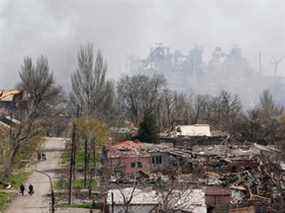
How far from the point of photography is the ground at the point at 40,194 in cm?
1722

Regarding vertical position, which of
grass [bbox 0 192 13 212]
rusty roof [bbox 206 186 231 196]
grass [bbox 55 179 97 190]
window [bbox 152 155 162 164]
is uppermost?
window [bbox 152 155 162 164]

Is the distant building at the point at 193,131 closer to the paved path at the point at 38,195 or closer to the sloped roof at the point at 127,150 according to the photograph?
the sloped roof at the point at 127,150

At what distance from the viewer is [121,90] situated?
45.2 meters

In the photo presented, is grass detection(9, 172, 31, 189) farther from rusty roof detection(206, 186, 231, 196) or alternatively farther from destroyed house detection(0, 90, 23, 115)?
destroyed house detection(0, 90, 23, 115)

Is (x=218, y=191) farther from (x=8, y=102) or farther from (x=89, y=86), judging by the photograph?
(x=8, y=102)

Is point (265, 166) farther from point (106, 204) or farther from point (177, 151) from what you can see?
point (177, 151)

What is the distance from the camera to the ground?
1722 centimetres

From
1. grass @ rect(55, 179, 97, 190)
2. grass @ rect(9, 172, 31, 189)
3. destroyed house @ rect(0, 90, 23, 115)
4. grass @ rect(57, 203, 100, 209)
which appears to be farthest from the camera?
destroyed house @ rect(0, 90, 23, 115)

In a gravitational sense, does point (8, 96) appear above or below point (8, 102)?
above

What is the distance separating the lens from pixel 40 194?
19.6m

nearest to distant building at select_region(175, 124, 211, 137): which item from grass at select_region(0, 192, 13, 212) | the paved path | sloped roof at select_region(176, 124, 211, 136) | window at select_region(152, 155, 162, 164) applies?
sloped roof at select_region(176, 124, 211, 136)

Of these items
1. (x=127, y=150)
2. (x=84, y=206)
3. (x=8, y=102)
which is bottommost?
(x=84, y=206)

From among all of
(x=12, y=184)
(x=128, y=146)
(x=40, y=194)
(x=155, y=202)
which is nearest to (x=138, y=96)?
(x=128, y=146)

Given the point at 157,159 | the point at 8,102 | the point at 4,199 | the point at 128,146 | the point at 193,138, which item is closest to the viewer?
the point at 4,199
